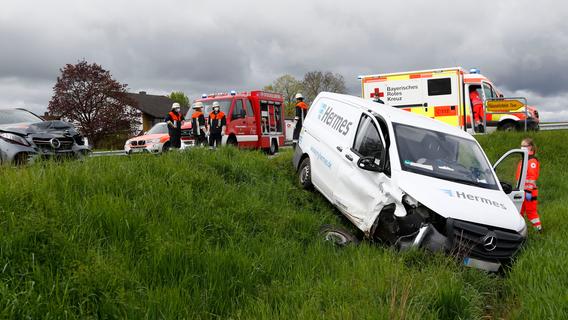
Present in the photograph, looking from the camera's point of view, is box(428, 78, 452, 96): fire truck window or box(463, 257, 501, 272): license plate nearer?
box(463, 257, 501, 272): license plate

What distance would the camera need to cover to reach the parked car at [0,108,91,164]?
7.40 m

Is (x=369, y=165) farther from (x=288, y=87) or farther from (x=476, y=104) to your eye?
(x=288, y=87)

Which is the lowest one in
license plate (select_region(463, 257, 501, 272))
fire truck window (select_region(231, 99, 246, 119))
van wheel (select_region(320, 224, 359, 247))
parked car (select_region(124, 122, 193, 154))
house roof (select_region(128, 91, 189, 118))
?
license plate (select_region(463, 257, 501, 272))

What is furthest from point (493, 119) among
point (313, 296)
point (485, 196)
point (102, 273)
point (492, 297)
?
point (102, 273)

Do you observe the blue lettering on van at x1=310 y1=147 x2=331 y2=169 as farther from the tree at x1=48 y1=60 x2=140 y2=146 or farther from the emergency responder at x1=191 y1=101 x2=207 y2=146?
the tree at x1=48 y1=60 x2=140 y2=146

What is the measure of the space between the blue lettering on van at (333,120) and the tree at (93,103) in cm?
2908

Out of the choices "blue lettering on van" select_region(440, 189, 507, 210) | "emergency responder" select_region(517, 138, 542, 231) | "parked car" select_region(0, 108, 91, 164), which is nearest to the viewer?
"blue lettering on van" select_region(440, 189, 507, 210)

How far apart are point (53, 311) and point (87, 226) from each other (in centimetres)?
124

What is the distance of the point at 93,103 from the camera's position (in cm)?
3578

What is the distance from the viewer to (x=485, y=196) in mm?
5836

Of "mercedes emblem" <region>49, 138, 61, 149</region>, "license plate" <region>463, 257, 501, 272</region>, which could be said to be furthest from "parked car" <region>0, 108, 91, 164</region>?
"license plate" <region>463, 257, 501, 272</region>

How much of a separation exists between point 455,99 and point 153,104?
56.5m

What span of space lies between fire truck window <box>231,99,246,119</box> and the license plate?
40.0ft

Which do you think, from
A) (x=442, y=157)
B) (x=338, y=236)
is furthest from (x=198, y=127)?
(x=442, y=157)
